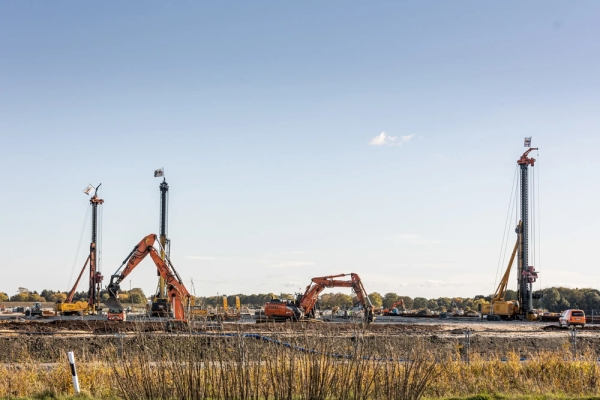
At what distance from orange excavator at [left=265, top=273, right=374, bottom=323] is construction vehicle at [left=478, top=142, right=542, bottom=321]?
2429 centimetres

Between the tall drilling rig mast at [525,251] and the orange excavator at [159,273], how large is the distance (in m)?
40.7

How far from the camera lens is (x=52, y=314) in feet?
274

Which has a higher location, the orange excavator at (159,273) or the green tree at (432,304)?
the orange excavator at (159,273)

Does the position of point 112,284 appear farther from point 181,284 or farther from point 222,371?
point 222,371

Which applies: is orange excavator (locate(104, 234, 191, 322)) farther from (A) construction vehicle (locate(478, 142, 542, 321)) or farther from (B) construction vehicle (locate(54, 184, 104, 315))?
(A) construction vehicle (locate(478, 142, 542, 321))

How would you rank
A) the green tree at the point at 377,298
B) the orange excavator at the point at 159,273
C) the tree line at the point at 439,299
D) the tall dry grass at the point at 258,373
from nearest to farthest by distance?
the tall dry grass at the point at 258,373
the orange excavator at the point at 159,273
the tree line at the point at 439,299
the green tree at the point at 377,298

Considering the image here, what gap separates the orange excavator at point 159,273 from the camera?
161 feet

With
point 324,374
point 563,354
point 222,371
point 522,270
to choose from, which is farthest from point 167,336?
point 522,270

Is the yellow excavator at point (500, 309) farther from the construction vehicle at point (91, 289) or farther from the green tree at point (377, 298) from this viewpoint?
the green tree at point (377, 298)

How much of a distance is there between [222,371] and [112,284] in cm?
3557

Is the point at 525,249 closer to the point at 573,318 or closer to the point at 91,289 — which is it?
the point at 573,318

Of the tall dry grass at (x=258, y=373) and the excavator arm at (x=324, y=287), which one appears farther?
the excavator arm at (x=324, y=287)

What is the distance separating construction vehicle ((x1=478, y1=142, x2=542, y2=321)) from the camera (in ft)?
253

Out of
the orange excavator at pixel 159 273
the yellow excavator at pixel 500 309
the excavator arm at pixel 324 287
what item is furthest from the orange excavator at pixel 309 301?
the yellow excavator at pixel 500 309
